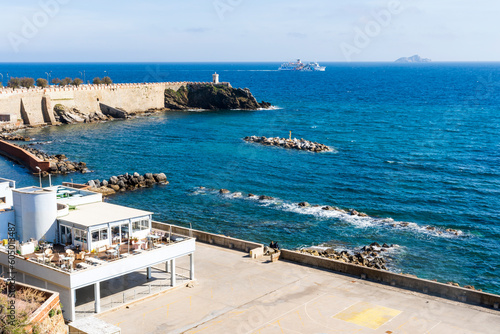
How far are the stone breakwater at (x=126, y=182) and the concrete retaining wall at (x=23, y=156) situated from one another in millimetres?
11356

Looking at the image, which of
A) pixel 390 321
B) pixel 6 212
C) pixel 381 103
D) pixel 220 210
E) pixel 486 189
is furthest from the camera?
pixel 381 103

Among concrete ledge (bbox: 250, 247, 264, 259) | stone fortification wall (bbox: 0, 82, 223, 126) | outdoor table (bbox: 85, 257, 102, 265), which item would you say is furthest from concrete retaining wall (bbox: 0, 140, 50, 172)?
outdoor table (bbox: 85, 257, 102, 265)

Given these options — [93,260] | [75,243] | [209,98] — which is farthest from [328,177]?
[209,98]

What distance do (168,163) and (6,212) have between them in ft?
172

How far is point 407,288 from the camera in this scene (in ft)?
122

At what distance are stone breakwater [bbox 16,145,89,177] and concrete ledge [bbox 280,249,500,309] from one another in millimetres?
47532

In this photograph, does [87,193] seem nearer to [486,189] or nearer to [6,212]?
[6,212]

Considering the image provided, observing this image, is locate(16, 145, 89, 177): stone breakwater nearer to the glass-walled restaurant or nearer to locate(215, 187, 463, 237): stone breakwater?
locate(215, 187, 463, 237): stone breakwater

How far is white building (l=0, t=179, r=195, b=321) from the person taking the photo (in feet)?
104

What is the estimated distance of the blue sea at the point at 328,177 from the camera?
54312 millimetres

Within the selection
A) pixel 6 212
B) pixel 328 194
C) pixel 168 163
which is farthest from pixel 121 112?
pixel 6 212

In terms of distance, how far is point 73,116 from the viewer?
125 m

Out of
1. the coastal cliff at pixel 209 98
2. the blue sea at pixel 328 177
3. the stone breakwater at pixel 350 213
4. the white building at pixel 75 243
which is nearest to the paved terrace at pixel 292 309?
the white building at pixel 75 243

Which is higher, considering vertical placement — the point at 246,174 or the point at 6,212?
the point at 6,212
